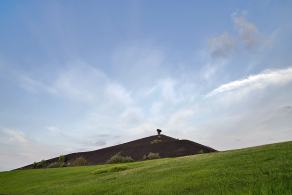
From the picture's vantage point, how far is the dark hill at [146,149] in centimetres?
4356

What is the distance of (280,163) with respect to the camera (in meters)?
15.3

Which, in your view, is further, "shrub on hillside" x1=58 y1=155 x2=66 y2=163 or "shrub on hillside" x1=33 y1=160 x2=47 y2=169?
"shrub on hillside" x1=33 y1=160 x2=47 y2=169

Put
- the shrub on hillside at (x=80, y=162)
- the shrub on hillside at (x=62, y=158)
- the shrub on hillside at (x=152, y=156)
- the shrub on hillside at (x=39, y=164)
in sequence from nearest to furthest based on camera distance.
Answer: the shrub on hillside at (x=152, y=156) < the shrub on hillside at (x=80, y=162) < the shrub on hillside at (x=62, y=158) < the shrub on hillside at (x=39, y=164)

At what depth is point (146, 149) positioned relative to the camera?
4734 cm

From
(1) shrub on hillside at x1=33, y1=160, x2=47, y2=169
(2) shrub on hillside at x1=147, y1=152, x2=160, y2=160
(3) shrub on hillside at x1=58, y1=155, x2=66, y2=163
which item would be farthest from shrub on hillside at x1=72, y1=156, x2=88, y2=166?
(2) shrub on hillside at x1=147, y1=152, x2=160, y2=160

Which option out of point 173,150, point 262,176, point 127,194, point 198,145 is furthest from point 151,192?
point 198,145

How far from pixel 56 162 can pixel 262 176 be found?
1727 inches

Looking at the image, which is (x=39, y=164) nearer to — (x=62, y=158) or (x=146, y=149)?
(x=62, y=158)

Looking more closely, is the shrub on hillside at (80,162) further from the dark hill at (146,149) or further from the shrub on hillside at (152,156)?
the shrub on hillside at (152,156)

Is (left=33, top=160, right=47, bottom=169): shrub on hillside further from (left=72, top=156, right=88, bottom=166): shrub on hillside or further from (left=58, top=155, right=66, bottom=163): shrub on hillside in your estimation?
(left=72, top=156, right=88, bottom=166): shrub on hillside

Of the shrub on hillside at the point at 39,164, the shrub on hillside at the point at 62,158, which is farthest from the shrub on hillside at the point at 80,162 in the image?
the shrub on hillside at the point at 39,164

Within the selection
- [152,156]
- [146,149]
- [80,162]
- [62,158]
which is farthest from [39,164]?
[152,156]

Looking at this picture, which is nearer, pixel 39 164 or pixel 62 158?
pixel 62 158

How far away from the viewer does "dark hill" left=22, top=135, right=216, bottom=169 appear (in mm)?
43562
